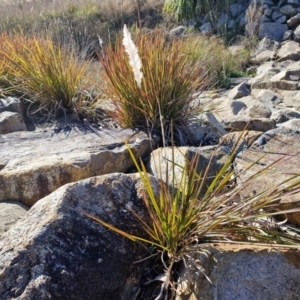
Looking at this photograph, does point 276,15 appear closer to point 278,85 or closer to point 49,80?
point 278,85

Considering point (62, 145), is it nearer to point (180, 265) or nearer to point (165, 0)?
point (180, 265)

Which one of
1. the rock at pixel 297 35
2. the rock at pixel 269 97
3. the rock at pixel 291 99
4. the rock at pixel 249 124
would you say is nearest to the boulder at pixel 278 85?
the rock at pixel 291 99

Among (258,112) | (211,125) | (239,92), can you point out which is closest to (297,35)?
(239,92)

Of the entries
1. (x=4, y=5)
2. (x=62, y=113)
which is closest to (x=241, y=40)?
(x=4, y=5)

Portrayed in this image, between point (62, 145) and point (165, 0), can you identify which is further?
point (165, 0)

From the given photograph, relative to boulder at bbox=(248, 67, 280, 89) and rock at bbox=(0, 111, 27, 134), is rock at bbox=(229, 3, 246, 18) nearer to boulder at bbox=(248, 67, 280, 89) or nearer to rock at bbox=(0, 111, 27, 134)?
boulder at bbox=(248, 67, 280, 89)

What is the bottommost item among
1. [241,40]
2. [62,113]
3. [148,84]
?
[241,40]

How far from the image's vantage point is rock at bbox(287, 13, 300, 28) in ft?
35.8

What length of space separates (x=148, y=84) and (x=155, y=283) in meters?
2.02

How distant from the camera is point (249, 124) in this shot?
4.75m

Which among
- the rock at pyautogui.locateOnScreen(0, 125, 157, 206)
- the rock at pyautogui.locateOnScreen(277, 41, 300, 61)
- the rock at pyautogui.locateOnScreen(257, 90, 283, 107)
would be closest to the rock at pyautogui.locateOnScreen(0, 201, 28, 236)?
the rock at pyautogui.locateOnScreen(0, 125, 157, 206)

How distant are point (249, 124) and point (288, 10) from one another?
24.5 ft

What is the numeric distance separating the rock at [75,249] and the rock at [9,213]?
1.16 feet

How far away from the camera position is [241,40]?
1079 centimetres
